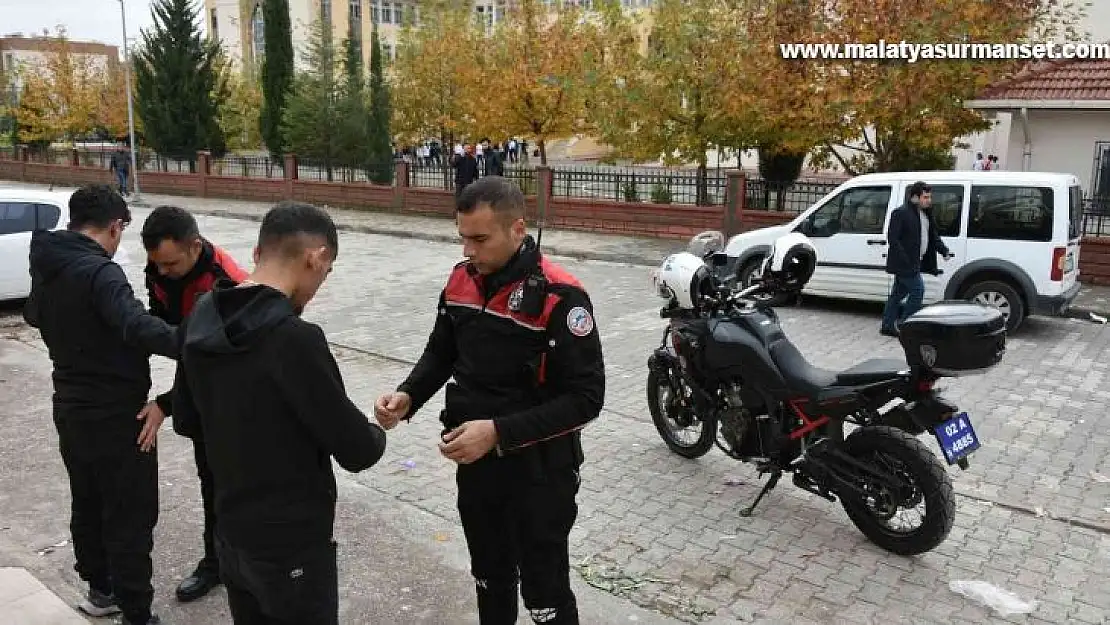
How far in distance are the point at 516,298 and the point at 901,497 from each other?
259 cm

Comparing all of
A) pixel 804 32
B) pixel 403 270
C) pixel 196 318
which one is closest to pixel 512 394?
pixel 196 318

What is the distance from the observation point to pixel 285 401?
2.37 m

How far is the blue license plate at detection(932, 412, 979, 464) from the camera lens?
429 centimetres

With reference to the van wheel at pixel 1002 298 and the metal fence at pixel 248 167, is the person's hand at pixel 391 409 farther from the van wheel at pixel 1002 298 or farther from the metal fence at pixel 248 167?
the metal fence at pixel 248 167

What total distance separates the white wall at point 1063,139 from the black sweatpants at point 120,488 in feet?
54.6

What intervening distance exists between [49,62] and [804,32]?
1493 inches

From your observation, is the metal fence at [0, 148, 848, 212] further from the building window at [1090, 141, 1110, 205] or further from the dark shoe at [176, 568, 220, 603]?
the dark shoe at [176, 568, 220, 603]

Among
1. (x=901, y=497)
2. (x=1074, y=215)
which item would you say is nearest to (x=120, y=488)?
(x=901, y=497)

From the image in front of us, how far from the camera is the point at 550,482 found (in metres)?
3.05

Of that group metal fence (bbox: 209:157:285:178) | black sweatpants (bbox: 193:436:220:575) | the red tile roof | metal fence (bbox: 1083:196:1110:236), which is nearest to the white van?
metal fence (bbox: 1083:196:1110:236)

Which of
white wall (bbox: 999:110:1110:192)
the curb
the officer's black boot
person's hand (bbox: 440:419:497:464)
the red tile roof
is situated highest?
the red tile roof

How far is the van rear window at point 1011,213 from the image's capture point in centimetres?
955

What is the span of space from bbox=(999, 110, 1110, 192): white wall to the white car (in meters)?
15.8

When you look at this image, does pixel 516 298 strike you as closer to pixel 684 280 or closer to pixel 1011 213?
pixel 684 280
